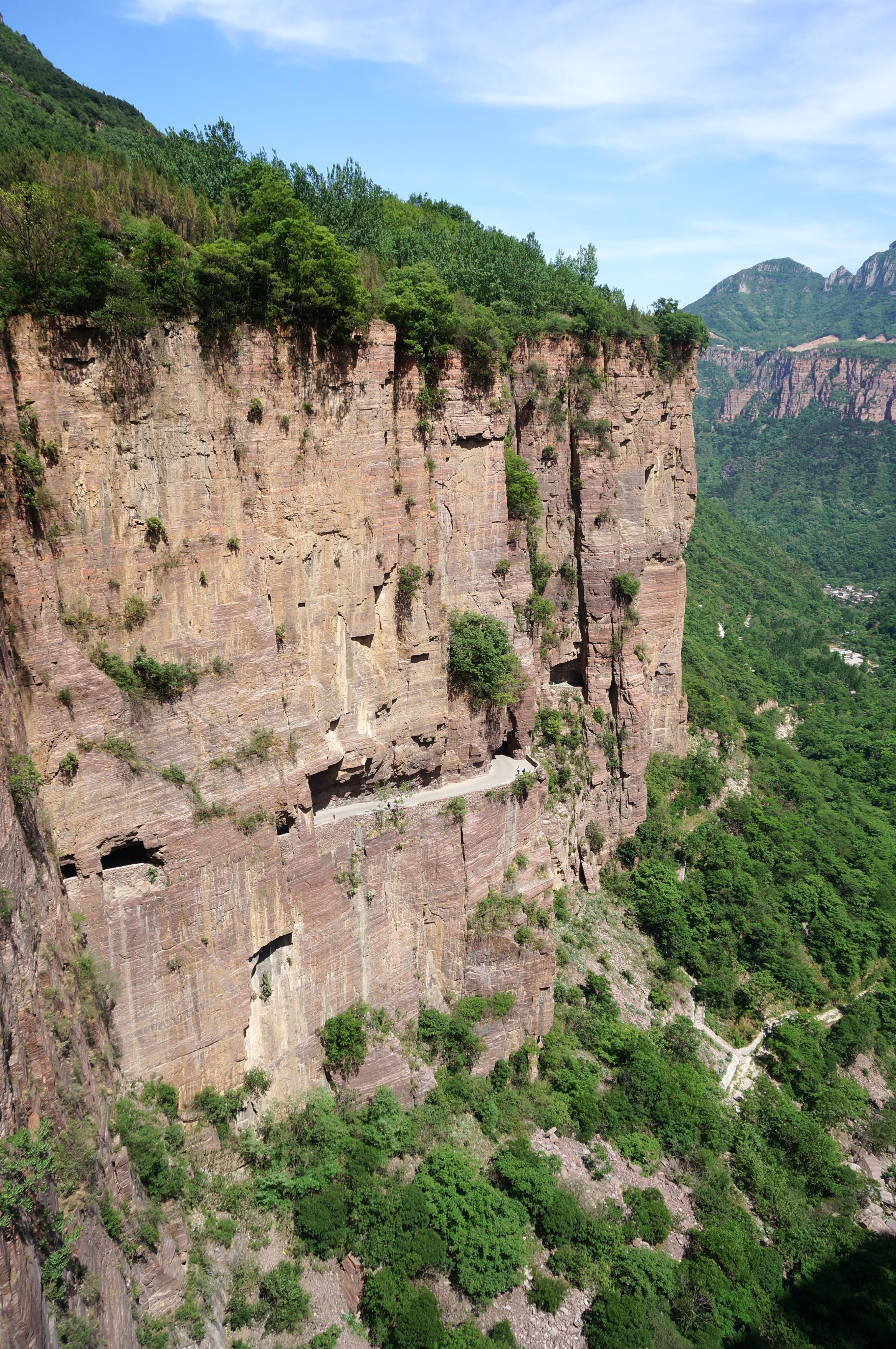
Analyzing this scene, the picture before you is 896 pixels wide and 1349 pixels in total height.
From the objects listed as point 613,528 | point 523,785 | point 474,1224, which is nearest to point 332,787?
point 523,785

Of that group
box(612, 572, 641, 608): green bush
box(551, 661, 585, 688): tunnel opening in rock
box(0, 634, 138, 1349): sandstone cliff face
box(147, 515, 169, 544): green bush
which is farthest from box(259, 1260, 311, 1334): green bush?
box(612, 572, 641, 608): green bush

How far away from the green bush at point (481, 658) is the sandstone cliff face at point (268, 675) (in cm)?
60

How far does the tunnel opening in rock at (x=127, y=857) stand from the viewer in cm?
2364

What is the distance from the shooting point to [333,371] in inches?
1069

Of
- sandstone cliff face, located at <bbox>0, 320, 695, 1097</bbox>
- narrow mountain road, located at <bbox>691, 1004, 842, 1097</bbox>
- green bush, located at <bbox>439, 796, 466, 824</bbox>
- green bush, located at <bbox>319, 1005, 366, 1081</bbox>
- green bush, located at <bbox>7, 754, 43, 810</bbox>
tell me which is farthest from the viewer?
narrow mountain road, located at <bbox>691, 1004, 842, 1097</bbox>

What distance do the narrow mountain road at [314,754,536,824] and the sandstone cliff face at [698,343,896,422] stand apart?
13992 centimetres

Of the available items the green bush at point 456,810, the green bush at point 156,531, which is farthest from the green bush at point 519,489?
the green bush at point 156,531

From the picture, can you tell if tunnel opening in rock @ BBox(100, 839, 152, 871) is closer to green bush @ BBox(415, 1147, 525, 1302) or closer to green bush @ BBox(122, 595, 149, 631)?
green bush @ BBox(122, 595, 149, 631)

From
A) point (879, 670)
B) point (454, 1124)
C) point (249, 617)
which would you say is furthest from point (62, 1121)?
point (879, 670)

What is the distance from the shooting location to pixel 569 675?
1693 inches

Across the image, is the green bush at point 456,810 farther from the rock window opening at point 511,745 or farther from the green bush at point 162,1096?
the green bush at point 162,1096

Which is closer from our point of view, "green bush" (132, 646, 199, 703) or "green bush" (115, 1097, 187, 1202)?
"green bush" (115, 1097, 187, 1202)

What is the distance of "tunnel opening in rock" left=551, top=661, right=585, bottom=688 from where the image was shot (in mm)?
42500

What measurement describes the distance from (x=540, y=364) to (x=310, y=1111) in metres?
32.7
